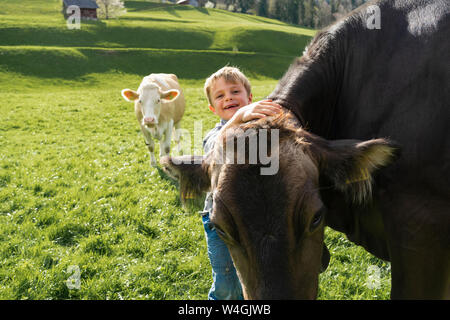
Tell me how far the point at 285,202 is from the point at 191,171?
0.74 m

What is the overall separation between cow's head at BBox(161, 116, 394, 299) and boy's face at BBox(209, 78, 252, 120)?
1068 mm

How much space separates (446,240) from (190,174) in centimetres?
164

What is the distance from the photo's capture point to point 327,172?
202 centimetres

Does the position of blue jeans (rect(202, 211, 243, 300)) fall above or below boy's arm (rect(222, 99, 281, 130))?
below

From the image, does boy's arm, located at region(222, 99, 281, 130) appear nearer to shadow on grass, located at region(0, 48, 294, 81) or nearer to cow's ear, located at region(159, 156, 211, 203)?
cow's ear, located at region(159, 156, 211, 203)

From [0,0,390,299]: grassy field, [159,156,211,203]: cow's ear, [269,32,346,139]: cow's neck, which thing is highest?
[269,32,346,139]: cow's neck

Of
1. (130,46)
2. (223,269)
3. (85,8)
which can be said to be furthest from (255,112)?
(85,8)

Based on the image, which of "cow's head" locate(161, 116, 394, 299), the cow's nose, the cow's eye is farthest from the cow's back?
the cow's nose

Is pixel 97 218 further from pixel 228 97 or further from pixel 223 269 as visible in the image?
pixel 228 97

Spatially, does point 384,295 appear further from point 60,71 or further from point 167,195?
point 60,71

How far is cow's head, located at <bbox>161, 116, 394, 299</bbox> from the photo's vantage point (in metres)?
1.77

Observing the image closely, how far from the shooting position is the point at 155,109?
8492 mm


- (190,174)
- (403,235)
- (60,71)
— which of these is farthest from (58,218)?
(60,71)

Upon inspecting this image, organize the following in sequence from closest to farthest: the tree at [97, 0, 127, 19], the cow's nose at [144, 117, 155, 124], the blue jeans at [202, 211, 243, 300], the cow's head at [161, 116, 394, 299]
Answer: the cow's head at [161, 116, 394, 299], the blue jeans at [202, 211, 243, 300], the cow's nose at [144, 117, 155, 124], the tree at [97, 0, 127, 19]
